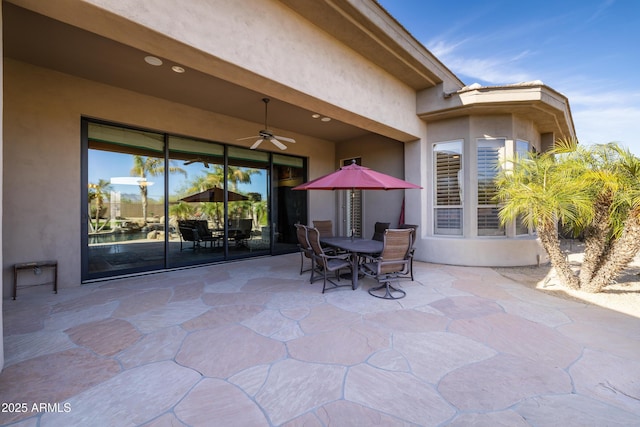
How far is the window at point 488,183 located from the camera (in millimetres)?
6336

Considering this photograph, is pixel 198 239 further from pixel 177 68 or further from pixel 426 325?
pixel 426 325

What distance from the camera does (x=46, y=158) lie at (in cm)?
448

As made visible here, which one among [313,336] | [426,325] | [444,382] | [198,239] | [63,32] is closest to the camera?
[444,382]

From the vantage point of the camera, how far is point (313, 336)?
9.49 feet

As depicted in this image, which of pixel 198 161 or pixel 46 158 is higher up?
pixel 198 161

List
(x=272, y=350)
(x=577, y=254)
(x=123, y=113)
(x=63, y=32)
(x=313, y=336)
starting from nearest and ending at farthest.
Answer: (x=272, y=350) < (x=313, y=336) < (x=63, y=32) < (x=123, y=113) < (x=577, y=254)

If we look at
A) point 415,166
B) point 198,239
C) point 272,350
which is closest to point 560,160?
point 415,166

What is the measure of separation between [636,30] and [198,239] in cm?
1269

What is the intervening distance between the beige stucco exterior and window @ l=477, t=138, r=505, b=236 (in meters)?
0.23

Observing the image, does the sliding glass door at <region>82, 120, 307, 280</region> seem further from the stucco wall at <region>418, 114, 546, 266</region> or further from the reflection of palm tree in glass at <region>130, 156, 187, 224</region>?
the stucco wall at <region>418, 114, 546, 266</region>

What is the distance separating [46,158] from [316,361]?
545 cm

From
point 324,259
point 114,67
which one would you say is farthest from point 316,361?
point 114,67

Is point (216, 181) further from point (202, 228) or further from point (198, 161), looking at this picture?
point (202, 228)

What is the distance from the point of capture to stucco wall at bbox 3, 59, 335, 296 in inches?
166
